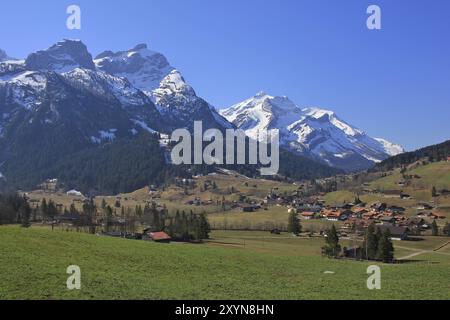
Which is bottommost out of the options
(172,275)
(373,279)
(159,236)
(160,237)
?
(160,237)

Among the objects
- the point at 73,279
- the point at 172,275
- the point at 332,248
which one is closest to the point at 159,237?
the point at 332,248

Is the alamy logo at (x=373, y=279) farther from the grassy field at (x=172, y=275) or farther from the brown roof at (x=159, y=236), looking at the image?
the brown roof at (x=159, y=236)

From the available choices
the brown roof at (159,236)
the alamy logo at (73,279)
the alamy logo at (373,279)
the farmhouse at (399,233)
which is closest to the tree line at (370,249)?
the brown roof at (159,236)

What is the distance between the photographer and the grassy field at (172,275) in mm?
36781

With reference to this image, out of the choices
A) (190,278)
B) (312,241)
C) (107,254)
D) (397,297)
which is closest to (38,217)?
(312,241)

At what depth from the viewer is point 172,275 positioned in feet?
158

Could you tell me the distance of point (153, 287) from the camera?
39.2 meters

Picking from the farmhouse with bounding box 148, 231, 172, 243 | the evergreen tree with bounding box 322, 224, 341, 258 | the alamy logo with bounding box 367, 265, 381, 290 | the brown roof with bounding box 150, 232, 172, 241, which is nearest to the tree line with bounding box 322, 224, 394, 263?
the evergreen tree with bounding box 322, 224, 341, 258

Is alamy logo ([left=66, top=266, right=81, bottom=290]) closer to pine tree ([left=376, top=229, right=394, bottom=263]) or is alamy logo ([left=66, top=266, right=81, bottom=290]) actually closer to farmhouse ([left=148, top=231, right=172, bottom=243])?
pine tree ([left=376, top=229, right=394, bottom=263])

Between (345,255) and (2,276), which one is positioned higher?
(2,276)

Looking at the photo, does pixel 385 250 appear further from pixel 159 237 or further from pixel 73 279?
pixel 73 279
